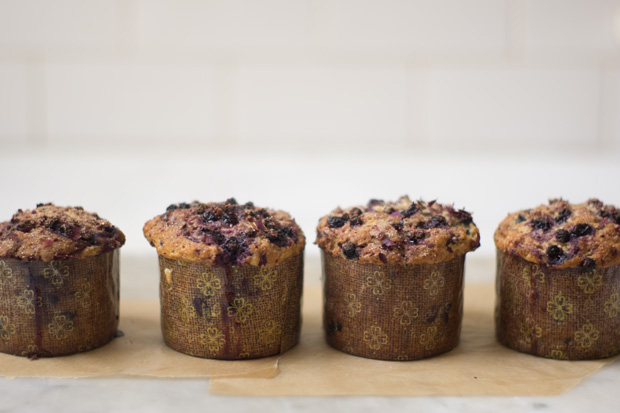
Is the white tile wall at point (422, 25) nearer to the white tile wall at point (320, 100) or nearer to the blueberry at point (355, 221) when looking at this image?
the white tile wall at point (320, 100)

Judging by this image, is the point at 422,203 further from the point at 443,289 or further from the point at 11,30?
the point at 11,30

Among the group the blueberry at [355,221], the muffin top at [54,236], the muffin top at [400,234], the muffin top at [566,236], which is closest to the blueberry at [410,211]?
the muffin top at [400,234]

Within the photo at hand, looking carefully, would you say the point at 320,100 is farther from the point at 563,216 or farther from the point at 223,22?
the point at 563,216

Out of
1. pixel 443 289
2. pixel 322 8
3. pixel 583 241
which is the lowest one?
pixel 443 289

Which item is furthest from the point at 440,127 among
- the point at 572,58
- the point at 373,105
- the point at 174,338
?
the point at 174,338

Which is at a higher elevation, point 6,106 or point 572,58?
point 572,58

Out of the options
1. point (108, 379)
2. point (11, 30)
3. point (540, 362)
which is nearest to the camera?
point (108, 379)

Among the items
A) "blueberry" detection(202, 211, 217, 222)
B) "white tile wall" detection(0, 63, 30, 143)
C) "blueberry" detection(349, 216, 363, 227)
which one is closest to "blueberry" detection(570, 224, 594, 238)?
"blueberry" detection(349, 216, 363, 227)
